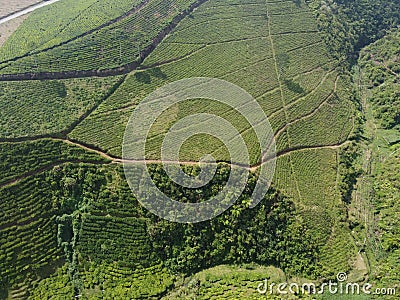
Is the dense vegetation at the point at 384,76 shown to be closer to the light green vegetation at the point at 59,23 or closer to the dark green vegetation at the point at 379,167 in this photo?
the dark green vegetation at the point at 379,167

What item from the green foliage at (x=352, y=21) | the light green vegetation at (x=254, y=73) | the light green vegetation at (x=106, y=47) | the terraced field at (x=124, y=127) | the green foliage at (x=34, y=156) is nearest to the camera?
the terraced field at (x=124, y=127)

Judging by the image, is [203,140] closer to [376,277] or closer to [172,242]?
[172,242]

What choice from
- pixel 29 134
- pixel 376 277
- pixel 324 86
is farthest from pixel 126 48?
pixel 376 277

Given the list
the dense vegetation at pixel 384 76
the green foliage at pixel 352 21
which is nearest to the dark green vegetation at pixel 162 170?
the dense vegetation at pixel 384 76

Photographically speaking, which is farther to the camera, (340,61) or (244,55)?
(340,61)

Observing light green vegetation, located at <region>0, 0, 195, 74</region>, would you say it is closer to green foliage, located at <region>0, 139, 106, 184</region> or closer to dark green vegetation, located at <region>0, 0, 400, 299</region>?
dark green vegetation, located at <region>0, 0, 400, 299</region>

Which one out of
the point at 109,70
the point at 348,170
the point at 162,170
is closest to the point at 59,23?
the point at 109,70

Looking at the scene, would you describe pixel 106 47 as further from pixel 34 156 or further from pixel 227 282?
pixel 227 282
